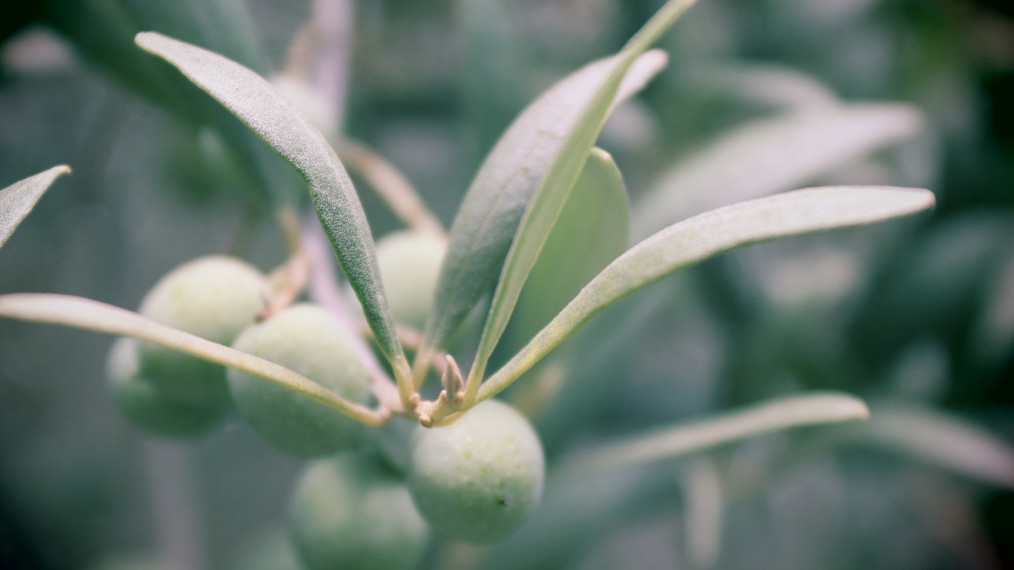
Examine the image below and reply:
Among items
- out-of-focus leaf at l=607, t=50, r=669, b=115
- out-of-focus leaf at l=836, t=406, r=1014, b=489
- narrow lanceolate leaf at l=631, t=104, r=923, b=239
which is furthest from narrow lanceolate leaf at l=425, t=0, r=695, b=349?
out-of-focus leaf at l=836, t=406, r=1014, b=489

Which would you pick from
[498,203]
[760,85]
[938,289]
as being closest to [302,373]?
[498,203]

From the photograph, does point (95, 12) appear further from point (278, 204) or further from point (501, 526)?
point (501, 526)

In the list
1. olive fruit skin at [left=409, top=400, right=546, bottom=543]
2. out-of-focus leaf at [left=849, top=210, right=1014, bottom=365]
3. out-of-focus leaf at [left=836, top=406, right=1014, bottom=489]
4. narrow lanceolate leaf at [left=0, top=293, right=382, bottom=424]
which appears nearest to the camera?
narrow lanceolate leaf at [left=0, top=293, right=382, bottom=424]

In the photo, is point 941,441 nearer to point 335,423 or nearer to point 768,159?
point 768,159

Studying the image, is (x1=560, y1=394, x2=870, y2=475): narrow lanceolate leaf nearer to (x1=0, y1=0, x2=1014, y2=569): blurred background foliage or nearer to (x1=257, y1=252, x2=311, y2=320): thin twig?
(x1=0, y1=0, x2=1014, y2=569): blurred background foliage

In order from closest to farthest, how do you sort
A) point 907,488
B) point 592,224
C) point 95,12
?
point 592,224 < point 95,12 < point 907,488

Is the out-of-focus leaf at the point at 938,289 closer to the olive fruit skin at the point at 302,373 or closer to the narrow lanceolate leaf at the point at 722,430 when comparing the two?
the narrow lanceolate leaf at the point at 722,430

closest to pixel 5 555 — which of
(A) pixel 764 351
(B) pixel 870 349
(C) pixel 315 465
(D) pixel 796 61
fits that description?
(C) pixel 315 465
